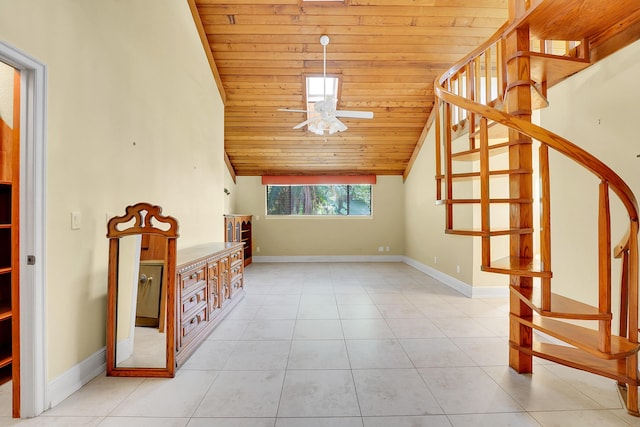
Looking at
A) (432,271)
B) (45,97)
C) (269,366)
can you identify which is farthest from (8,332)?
(432,271)

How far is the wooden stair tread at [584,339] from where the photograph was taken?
1605 mm

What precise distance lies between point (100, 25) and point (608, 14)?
136 inches

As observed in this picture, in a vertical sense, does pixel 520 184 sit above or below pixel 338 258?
above

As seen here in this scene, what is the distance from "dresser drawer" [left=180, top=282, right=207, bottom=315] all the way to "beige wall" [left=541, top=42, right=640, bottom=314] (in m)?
3.28

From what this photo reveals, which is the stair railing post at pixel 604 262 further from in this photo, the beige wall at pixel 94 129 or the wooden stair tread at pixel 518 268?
the beige wall at pixel 94 129

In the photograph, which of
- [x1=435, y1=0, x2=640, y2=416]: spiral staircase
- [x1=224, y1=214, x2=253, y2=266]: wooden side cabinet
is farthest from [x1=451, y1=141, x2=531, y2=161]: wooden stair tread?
[x1=224, y1=214, x2=253, y2=266]: wooden side cabinet

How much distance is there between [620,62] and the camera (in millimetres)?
2086

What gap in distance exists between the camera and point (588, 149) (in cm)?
233

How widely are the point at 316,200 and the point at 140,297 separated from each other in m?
5.59

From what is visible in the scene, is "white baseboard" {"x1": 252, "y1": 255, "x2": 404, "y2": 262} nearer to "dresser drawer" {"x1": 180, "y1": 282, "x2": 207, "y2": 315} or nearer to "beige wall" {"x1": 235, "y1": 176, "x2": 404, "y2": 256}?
"beige wall" {"x1": 235, "y1": 176, "x2": 404, "y2": 256}

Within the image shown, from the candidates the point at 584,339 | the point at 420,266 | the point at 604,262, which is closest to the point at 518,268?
the point at 604,262

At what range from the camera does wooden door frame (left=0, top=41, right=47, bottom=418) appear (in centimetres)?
167

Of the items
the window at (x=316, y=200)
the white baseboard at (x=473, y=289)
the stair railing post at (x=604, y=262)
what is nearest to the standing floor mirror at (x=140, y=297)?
the stair railing post at (x=604, y=262)

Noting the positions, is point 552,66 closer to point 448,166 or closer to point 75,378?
point 448,166
